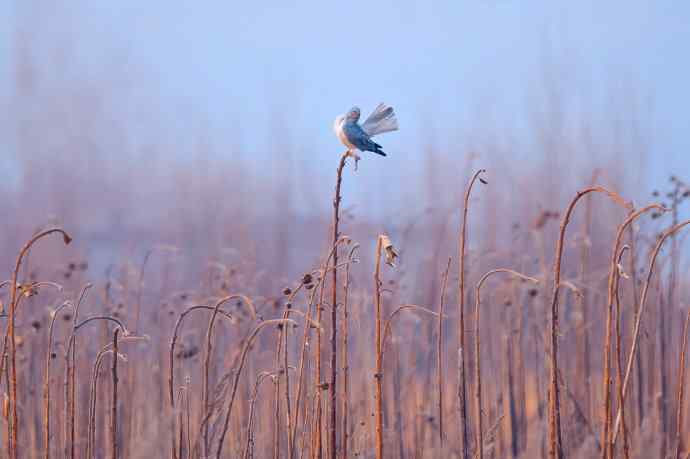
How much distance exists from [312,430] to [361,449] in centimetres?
24

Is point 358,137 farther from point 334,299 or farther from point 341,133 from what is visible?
point 334,299

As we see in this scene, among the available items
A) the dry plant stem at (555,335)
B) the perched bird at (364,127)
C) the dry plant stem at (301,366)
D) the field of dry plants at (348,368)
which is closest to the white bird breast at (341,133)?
the perched bird at (364,127)

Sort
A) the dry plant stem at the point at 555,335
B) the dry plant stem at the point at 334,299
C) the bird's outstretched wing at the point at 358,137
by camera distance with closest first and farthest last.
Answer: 1. the dry plant stem at the point at 555,335
2. the dry plant stem at the point at 334,299
3. the bird's outstretched wing at the point at 358,137

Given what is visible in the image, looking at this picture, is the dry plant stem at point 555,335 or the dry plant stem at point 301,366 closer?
the dry plant stem at point 555,335

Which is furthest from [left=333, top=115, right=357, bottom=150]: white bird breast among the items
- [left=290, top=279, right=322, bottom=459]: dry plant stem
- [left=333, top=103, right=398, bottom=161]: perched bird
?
[left=290, top=279, right=322, bottom=459]: dry plant stem

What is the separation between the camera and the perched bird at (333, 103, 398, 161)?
4.84ft

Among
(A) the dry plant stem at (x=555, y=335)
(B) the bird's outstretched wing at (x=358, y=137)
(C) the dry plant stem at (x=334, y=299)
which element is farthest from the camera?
(B) the bird's outstretched wing at (x=358, y=137)

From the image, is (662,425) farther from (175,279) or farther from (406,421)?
(175,279)

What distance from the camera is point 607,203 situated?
5199 millimetres

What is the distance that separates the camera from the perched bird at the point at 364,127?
1.48m

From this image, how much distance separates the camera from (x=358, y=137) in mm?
1476

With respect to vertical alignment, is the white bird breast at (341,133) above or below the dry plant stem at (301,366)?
above

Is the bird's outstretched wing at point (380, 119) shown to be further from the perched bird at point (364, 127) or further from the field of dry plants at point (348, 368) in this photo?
the field of dry plants at point (348, 368)

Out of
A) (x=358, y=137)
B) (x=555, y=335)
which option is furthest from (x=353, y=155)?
(x=555, y=335)
